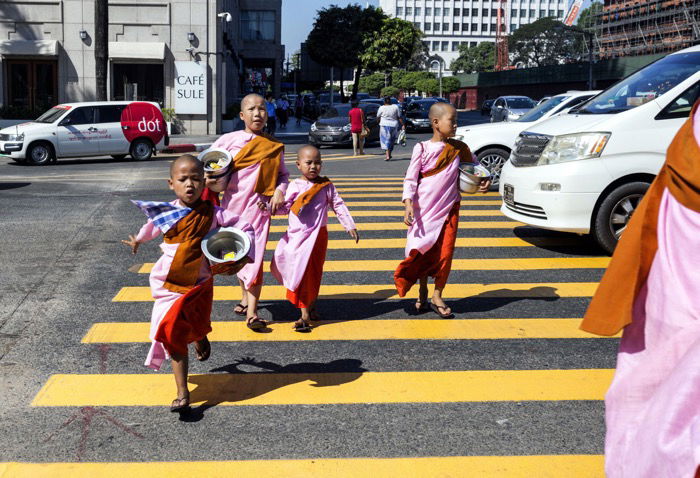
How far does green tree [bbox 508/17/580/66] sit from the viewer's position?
116 m

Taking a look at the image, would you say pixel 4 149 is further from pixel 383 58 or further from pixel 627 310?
pixel 383 58

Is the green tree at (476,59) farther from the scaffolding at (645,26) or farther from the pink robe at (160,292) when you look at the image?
the pink robe at (160,292)

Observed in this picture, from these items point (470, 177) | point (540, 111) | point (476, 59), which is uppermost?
point (476, 59)

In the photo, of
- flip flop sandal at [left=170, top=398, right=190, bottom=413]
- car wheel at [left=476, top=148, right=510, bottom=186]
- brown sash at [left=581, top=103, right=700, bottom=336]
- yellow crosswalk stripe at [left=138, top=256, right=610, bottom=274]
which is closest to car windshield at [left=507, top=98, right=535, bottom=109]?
car wheel at [left=476, top=148, right=510, bottom=186]

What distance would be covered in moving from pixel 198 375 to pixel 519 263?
14.6 ft

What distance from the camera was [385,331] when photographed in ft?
21.1

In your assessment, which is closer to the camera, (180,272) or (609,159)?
(180,272)

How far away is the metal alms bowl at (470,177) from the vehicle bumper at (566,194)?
2313mm

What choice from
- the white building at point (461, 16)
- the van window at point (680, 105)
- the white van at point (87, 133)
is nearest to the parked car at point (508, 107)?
the white van at point (87, 133)

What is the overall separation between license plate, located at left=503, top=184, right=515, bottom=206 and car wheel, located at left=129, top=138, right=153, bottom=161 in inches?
564

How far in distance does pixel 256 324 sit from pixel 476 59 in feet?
542

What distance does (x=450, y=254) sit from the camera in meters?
6.82

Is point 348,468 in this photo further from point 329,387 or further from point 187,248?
point 187,248

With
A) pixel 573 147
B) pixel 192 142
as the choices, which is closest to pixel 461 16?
pixel 192 142
